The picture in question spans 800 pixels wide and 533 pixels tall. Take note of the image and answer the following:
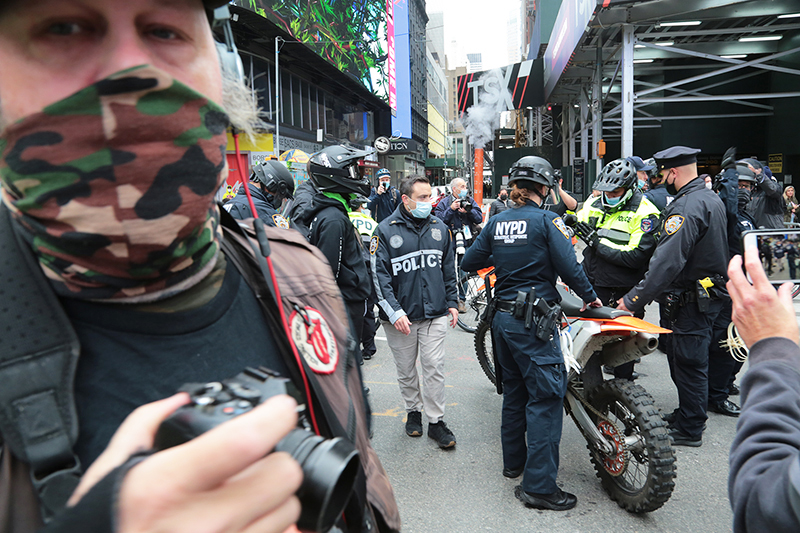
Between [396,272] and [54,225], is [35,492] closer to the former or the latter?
[54,225]

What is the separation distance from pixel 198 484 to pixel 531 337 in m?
3.16

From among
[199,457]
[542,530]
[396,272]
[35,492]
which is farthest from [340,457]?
[396,272]

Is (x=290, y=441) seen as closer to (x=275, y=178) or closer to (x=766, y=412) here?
(x=766, y=412)

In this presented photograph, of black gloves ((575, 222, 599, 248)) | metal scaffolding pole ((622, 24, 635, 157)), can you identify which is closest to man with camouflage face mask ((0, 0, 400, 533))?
black gloves ((575, 222, 599, 248))

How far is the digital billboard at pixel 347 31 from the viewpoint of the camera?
61.8ft

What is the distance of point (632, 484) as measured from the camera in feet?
11.1

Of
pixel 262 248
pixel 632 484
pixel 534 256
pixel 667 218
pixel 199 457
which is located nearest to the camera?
pixel 199 457

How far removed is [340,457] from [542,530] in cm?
302

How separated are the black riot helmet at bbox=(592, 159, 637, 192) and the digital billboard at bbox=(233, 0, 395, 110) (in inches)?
585

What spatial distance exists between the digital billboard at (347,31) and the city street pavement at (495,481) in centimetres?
1586

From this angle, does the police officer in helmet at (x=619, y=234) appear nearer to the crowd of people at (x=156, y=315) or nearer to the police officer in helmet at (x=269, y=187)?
the police officer in helmet at (x=269, y=187)

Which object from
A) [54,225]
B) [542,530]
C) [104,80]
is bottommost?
[542,530]

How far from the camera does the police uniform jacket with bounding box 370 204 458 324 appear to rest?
4402 mm

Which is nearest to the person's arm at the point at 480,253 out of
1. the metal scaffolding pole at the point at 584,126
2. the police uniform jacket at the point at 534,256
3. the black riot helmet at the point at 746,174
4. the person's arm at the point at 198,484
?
the police uniform jacket at the point at 534,256
